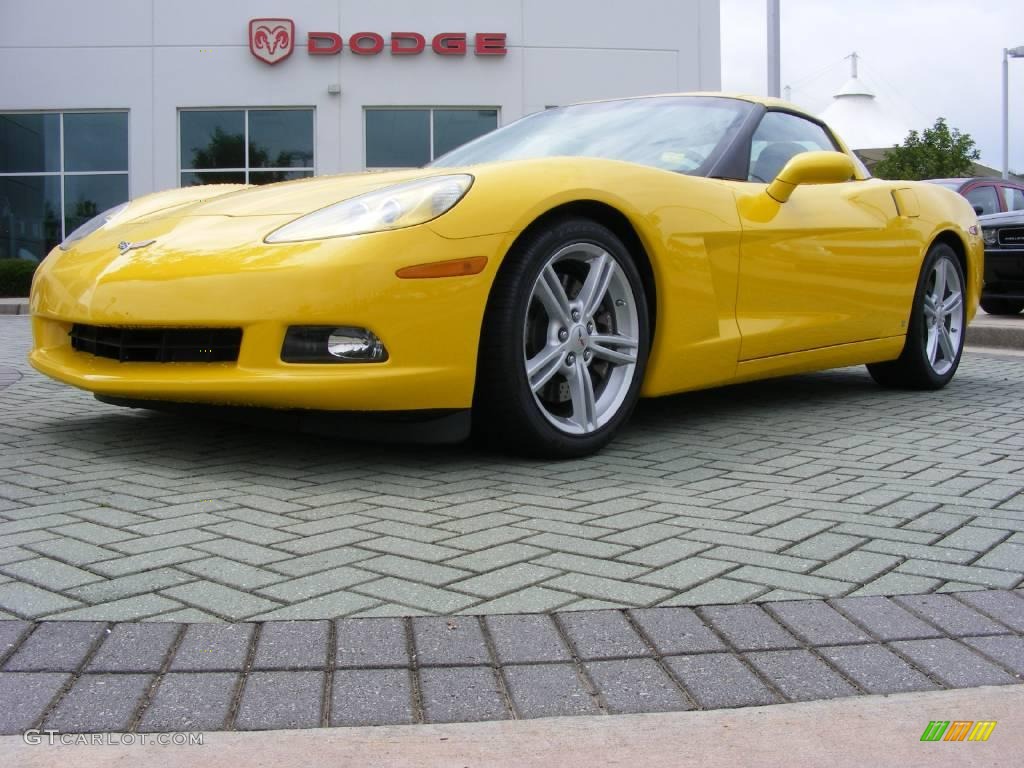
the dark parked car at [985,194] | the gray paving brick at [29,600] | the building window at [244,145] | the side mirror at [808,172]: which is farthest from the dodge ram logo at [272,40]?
the gray paving brick at [29,600]

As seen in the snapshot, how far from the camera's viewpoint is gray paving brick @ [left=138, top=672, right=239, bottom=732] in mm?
1745

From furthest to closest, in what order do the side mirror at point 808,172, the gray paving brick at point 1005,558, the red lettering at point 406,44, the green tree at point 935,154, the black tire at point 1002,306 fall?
1. the green tree at point 935,154
2. the red lettering at point 406,44
3. the black tire at point 1002,306
4. the side mirror at point 808,172
5. the gray paving brick at point 1005,558

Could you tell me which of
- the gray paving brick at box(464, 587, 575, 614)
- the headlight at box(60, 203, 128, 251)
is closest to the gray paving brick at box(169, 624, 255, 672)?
the gray paving brick at box(464, 587, 575, 614)

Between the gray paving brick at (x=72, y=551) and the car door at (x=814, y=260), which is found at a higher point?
the car door at (x=814, y=260)

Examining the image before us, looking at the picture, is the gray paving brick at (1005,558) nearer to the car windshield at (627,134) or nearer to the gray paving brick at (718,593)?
the gray paving brick at (718,593)

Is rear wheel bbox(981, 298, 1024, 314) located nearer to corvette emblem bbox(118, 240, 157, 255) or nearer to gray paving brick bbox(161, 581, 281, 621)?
corvette emblem bbox(118, 240, 157, 255)

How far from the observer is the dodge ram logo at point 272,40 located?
2067cm

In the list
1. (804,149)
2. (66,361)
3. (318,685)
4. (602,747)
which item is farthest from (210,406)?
(804,149)

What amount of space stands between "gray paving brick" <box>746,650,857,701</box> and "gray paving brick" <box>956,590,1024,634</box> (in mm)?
470

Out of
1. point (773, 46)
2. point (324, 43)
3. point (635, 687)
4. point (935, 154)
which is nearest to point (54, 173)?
point (324, 43)

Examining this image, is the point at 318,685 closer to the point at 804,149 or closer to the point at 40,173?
the point at 804,149

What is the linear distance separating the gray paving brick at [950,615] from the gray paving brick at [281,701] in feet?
3.87

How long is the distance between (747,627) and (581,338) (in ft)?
5.77

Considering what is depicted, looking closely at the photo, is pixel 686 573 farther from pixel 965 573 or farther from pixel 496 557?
pixel 965 573
